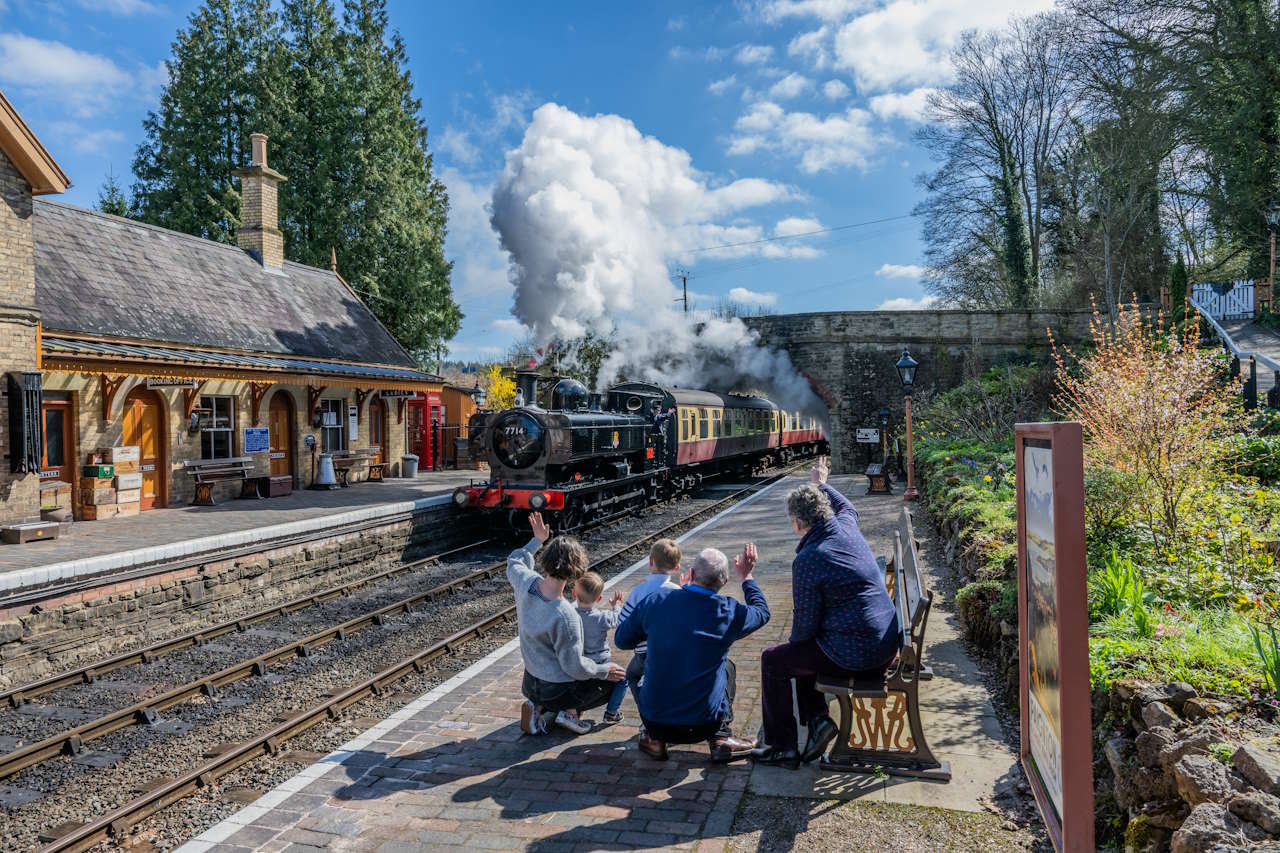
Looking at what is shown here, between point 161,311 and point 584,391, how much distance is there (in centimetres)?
862

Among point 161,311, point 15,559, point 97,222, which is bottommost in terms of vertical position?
point 15,559

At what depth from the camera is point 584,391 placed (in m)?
16.3

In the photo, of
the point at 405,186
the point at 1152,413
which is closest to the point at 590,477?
the point at 1152,413

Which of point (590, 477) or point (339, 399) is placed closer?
point (590, 477)

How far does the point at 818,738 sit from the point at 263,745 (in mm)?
3902

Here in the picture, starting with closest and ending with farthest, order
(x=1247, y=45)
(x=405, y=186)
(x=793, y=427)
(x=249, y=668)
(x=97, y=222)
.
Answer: (x=249, y=668)
(x=97, y=222)
(x=1247, y=45)
(x=405, y=186)
(x=793, y=427)

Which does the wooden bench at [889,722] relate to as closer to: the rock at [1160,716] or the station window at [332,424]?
the rock at [1160,716]

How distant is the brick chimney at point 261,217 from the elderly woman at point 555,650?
19.2m

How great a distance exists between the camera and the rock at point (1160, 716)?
3121 millimetres

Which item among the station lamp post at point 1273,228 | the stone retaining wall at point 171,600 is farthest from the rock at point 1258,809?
the station lamp post at point 1273,228

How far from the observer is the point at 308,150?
90.2ft

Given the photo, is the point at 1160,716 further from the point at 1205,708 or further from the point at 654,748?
the point at 654,748

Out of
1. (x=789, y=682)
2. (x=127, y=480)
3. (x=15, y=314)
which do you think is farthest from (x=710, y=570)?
(x=127, y=480)

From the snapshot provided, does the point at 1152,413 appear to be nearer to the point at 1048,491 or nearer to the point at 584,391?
the point at 1048,491
